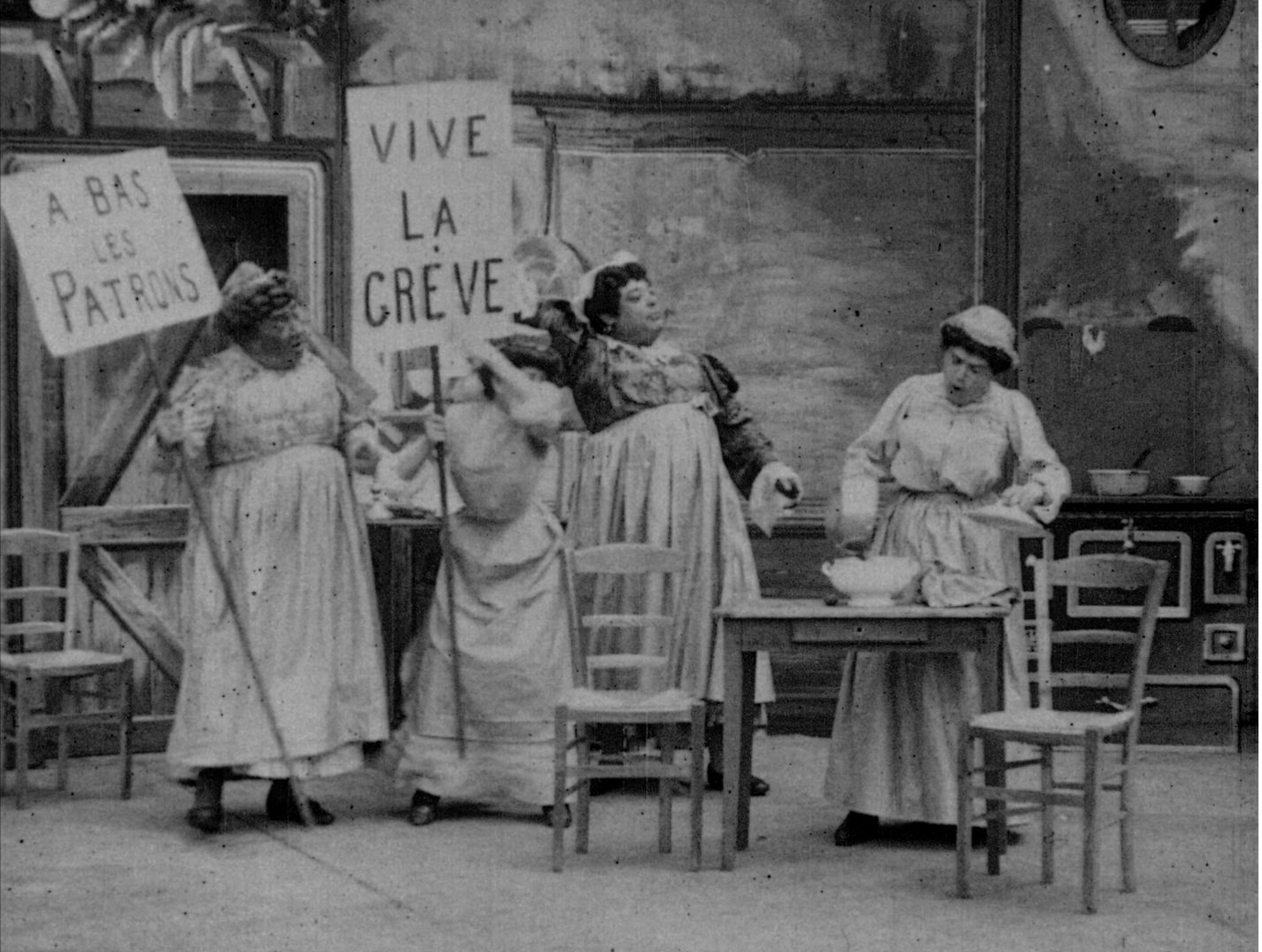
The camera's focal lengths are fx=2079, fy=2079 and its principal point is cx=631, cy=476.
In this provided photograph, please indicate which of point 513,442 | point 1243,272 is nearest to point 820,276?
point 1243,272

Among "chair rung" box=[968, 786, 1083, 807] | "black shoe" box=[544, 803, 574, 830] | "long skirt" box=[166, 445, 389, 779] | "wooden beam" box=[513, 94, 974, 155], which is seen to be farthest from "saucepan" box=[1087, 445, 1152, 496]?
"long skirt" box=[166, 445, 389, 779]

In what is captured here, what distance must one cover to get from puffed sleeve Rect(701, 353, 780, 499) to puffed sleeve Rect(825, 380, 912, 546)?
0.81m

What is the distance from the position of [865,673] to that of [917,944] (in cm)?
153

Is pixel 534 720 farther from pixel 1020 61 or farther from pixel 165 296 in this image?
pixel 1020 61

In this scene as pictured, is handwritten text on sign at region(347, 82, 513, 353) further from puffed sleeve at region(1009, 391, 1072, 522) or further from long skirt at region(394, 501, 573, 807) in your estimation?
puffed sleeve at region(1009, 391, 1072, 522)

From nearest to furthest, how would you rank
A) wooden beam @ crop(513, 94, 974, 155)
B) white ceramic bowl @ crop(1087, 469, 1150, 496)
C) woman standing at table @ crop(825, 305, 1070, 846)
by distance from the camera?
woman standing at table @ crop(825, 305, 1070, 846)
white ceramic bowl @ crop(1087, 469, 1150, 496)
wooden beam @ crop(513, 94, 974, 155)

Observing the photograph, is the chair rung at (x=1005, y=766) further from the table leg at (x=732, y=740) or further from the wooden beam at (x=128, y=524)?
the wooden beam at (x=128, y=524)

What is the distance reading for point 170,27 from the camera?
835 centimetres

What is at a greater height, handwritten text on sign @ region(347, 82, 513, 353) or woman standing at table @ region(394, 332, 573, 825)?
handwritten text on sign @ region(347, 82, 513, 353)

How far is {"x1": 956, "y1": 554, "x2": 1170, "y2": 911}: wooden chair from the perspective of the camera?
5496 mm

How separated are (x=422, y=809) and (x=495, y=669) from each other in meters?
0.52

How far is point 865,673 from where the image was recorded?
6.56 meters

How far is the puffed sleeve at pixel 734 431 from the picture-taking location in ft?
24.7

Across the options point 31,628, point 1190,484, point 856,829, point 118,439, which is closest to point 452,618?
point 856,829
